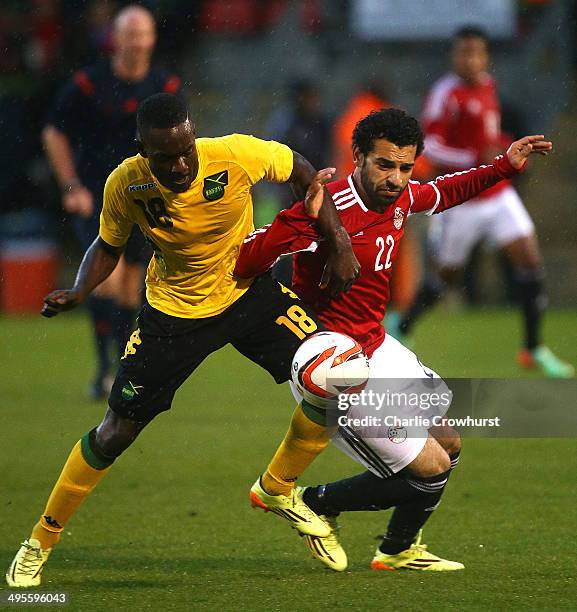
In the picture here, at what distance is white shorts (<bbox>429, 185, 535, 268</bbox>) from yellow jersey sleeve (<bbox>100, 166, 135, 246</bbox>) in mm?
5591

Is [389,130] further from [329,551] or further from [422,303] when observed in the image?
[422,303]

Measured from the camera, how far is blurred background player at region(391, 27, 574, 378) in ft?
33.8

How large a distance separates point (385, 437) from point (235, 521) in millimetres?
1335

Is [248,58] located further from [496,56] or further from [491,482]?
[491,482]

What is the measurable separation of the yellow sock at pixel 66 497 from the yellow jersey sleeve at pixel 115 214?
33.2 inches

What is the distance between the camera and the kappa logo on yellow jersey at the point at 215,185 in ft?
16.7

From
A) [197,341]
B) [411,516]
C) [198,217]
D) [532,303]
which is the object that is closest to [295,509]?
[411,516]

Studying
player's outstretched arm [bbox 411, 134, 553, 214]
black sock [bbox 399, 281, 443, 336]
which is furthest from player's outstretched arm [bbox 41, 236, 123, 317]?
black sock [bbox 399, 281, 443, 336]

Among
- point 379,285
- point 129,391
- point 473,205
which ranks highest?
point 379,285

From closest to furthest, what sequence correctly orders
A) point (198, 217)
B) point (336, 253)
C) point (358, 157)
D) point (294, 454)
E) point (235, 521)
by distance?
1. point (336, 253)
2. point (198, 217)
3. point (294, 454)
4. point (358, 157)
5. point (235, 521)

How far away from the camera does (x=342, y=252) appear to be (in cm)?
500

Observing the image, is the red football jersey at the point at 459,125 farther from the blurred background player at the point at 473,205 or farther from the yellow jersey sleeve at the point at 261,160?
the yellow jersey sleeve at the point at 261,160

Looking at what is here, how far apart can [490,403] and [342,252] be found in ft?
11.2

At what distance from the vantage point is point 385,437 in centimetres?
491
